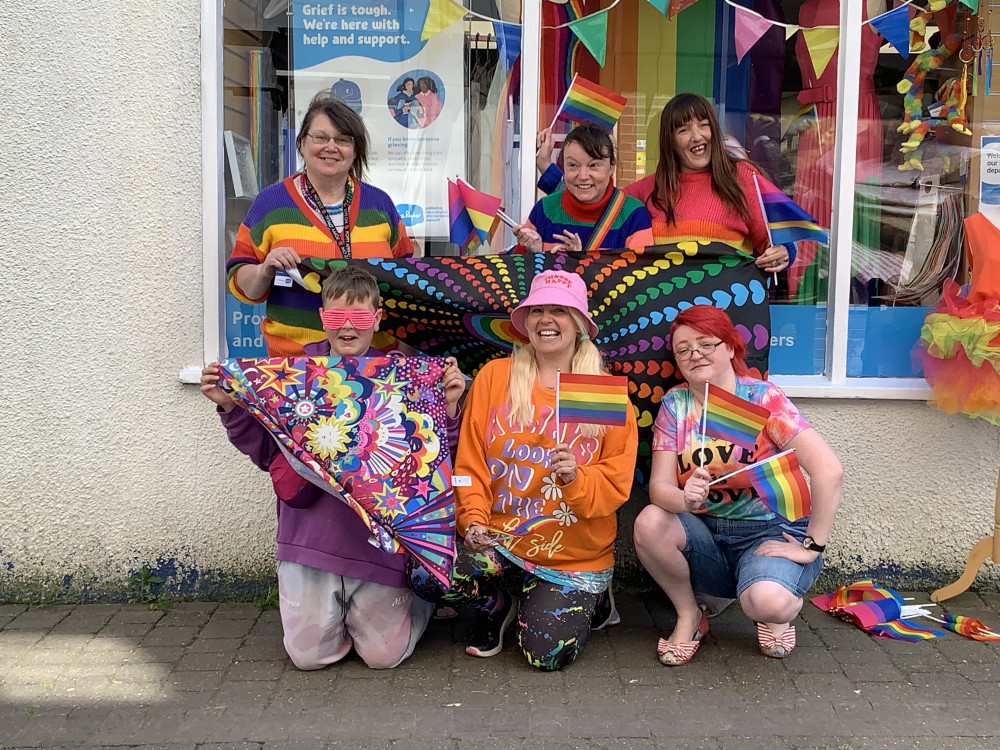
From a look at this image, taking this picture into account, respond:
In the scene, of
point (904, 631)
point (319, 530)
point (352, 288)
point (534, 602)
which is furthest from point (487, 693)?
point (904, 631)

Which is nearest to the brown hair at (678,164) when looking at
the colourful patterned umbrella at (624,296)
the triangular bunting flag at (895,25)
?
the colourful patterned umbrella at (624,296)

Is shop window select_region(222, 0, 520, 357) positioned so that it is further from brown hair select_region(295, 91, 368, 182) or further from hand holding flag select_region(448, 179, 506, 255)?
brown hair select_region(295, 91, 368, 182)

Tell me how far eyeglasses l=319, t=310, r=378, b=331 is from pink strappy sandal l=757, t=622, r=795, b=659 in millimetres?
1863

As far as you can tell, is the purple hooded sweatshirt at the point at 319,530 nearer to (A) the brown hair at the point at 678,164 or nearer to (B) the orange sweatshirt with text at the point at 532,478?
(B) the orange sweatshirt with text at the point at 532,478

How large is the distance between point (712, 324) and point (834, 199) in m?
1.39

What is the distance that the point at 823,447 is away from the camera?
138 inches

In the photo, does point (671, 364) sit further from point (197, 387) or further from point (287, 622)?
point (197, 387)

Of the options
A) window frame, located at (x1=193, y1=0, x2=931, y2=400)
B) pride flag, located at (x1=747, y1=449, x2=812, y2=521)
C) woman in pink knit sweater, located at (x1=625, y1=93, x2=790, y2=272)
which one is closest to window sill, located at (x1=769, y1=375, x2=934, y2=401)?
window frame, located at (x1=193, y1=0, x2=931, y2=400)

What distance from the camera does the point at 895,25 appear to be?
179 inches

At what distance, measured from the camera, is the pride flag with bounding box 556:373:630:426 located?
3.32 metres

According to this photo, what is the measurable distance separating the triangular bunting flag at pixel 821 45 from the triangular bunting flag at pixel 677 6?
22.3 inches

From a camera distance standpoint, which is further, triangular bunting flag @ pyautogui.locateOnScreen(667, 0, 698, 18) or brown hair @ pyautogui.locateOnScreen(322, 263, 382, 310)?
triangular bunting flag @ pyautogui.locateOnScreen(667, 0, 698, 18)

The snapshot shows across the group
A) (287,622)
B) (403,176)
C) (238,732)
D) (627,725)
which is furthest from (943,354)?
(238,732)

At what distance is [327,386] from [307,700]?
1093mm
